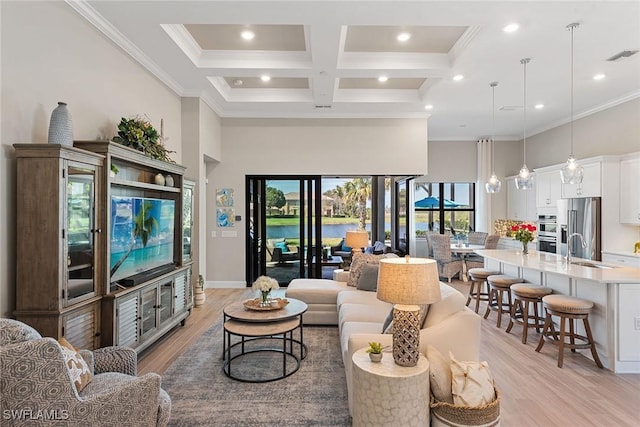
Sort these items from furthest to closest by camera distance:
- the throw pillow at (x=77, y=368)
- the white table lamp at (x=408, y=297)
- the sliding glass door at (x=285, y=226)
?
the sliding glass door at (x=285, y=226) < the white table lamp at (x=408, y=297) < the throw pillow at (x=77, y=368)

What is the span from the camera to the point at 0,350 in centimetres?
148

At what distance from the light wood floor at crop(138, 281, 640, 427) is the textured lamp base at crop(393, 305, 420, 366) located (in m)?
0.97

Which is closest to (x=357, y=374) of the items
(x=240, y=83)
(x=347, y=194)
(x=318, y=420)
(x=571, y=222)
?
(x=318, y=420)

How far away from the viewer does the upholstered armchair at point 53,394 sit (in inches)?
58.6

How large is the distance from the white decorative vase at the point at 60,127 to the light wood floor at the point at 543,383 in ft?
7.01

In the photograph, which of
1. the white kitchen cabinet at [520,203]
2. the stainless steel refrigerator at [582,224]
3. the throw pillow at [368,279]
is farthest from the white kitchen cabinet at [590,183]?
the throw pillow at [368,279]

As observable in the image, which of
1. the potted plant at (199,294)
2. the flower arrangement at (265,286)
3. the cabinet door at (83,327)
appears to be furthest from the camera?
the potted plant at (199,294)

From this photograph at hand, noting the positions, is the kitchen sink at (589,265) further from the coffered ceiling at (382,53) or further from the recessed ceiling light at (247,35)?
the recessed ceiling light at (247,35)

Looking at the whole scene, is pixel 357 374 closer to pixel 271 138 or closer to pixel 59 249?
pixel 59 249

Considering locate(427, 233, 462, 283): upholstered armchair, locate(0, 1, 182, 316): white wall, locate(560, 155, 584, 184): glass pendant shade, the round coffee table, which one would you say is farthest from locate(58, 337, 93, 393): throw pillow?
locate(427, 233, 462, 283): upholstered armchair

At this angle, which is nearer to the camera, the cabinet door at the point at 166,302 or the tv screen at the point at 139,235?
the tv screen at the point at 139,235

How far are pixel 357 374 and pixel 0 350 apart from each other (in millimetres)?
1767

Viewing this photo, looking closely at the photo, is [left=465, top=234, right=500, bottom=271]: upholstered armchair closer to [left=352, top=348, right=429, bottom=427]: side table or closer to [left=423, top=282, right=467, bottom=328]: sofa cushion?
[left=423, top=282, right=467, bottom=328]: sofa cushion

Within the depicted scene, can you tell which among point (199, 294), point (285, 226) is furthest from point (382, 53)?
point (199, 294)
